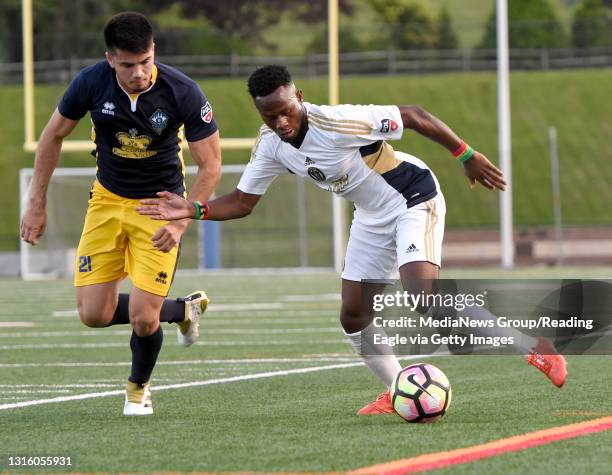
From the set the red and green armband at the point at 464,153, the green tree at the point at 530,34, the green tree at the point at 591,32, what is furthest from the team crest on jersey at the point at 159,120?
the green tree at the point at 591,32

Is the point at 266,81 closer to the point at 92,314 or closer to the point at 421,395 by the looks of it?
the point at 421,395

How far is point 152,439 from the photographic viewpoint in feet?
18.0

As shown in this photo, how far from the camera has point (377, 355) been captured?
668 cm

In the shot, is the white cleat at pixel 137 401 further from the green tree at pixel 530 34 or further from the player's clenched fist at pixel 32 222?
the green tree at pixel 530 34

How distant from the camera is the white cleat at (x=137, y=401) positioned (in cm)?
645

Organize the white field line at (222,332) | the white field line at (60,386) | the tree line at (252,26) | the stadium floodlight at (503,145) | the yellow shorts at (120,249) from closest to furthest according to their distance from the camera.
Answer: the yellow shorts at (120,249), the white field line at (60,386), the white field line at (222,332), the stadium floodlight at (503,145), the tree line at (252,26)

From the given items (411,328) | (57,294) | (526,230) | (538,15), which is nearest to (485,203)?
(526,230)

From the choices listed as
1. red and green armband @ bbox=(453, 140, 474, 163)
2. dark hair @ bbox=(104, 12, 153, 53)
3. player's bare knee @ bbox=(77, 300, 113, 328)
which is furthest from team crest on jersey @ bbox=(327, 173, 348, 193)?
player's bare knee @ bbox=(77, 300, 113, 328)

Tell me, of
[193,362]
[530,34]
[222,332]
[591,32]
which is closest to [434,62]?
[530,34]

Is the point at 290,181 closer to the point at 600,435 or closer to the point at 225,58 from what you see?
the point at 225,58

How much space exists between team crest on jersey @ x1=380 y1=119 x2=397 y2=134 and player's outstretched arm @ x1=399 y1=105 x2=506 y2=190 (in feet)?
0.21

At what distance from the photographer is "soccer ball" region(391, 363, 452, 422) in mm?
5883

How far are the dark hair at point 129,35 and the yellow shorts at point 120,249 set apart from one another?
3.21ft

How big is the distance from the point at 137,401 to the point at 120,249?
850mm
